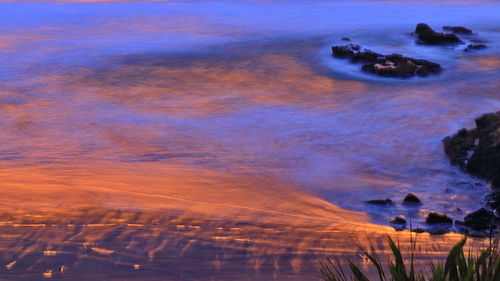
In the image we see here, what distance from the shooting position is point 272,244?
4.40 metres

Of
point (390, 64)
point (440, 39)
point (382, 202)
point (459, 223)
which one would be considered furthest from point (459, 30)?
point (459, 223)

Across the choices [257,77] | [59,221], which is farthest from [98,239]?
[257,77]

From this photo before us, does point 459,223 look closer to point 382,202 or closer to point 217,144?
point 382,202

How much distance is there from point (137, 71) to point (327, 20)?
4.78m

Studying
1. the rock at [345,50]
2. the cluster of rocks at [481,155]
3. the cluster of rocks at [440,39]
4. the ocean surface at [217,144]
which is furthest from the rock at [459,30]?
the cluster of rocks at [481,155]

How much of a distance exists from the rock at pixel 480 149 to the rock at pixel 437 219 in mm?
742

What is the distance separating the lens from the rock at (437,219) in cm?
474

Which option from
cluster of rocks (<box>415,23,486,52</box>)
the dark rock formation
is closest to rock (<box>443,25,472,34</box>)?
cluster of rocks (<box>415,23,486,52</box>)

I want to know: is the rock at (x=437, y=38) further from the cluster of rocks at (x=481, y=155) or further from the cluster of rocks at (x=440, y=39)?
the cluster of rocks at (x=481, y=155)

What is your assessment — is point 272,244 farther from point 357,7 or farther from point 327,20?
point 357,7

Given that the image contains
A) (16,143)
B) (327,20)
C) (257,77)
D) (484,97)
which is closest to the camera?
(16,143)

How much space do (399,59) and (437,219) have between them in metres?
5.27

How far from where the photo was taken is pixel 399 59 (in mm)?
9766

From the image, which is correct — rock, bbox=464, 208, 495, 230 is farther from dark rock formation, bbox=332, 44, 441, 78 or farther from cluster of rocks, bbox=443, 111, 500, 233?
dark rock formation, bbox=332, 44, 441, 78
